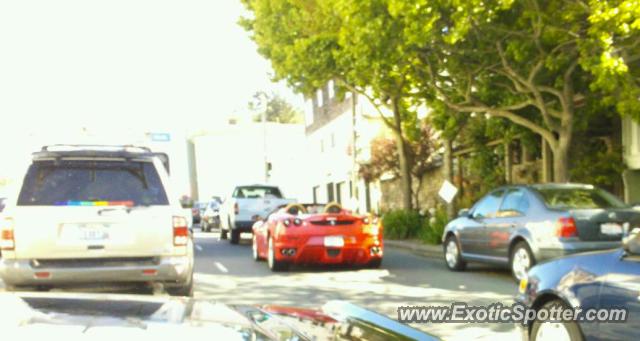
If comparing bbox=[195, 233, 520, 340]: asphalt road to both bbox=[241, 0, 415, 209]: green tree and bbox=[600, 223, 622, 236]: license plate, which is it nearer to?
bbox=[600, 223, 622, 236]: license plate

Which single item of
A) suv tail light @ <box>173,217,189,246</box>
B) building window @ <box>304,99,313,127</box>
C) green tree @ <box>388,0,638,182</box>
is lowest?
suv tail light @ <box>173,217,189,246</box>

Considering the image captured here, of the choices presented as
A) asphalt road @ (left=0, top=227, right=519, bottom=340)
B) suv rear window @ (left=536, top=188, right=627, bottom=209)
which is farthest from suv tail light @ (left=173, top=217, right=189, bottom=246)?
suv rear window @ (left=536, top=188, right=627, bottom=209)

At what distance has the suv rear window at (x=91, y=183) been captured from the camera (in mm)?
7402

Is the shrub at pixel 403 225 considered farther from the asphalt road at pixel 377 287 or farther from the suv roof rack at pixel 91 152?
the suv roof rack at pixel 91 152

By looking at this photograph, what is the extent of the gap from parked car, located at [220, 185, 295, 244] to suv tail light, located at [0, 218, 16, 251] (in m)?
12.8

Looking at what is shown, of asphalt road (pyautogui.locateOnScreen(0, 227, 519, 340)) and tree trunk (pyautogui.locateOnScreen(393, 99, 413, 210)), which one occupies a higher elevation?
tree trunk (pyautogui.locateOnScreen(393, 99, 413, 210))

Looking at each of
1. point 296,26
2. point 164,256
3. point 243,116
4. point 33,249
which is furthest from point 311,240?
point 243,116

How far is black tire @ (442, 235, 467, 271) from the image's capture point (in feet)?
40.8

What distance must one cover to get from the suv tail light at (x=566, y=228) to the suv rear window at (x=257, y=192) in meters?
12.5

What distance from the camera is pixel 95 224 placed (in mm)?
7262

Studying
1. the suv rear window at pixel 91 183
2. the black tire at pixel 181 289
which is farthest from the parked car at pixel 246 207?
the suv rear window at pixel 91 183

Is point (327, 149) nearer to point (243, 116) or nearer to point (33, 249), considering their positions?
point (33, 249)

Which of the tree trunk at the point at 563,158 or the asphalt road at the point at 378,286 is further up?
the tree trunk at the point at 563,158

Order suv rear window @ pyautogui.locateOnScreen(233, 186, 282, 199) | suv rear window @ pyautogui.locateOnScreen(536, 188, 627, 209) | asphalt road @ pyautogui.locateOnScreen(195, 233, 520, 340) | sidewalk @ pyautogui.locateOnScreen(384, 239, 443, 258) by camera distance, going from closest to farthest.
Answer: asphalt road @ pyautogui.locateOnScreen(195, 233, 520, 340)
suv rear window @ pyautogui.locateOnScreen(536, 188, 627, 209)
sidewalk @ pyautogui.locateOnScreen(384, 239, 443, 258)
suv rear window @ pyautogui.locateOnScreen(233, 186, 282, 199)
